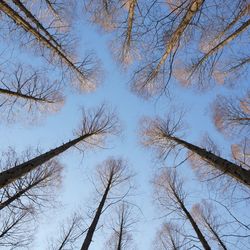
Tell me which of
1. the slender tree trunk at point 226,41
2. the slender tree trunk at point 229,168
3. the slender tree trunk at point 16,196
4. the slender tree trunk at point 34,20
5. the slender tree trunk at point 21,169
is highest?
the slender tree trunk at point 34,20

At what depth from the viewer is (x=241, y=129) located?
8977mm

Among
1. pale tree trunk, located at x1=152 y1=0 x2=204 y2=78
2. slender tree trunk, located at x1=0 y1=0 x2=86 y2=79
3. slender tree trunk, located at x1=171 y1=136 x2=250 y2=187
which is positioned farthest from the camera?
slender tree trunk, located at x1=0 y1=0 x2=86 y2=79

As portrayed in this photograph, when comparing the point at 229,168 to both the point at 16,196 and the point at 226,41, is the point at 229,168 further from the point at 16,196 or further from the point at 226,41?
the point at 16,196

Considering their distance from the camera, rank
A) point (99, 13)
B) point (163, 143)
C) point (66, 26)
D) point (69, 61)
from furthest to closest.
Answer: point (163, 143), point (69, 61), point (66, 26), point (99, 13)

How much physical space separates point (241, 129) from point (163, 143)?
284 cm

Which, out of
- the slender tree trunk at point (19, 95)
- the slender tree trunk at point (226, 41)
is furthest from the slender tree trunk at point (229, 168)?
the slender tree trunk at point (19, 95)

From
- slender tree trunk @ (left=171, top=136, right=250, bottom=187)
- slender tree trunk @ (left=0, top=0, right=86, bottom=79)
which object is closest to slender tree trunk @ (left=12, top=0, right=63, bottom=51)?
slender tree trunk @ (left=0, top=0, right=86, bottom=79)

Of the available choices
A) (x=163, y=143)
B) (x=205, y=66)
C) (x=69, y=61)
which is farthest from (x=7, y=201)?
(x=205, y=66)

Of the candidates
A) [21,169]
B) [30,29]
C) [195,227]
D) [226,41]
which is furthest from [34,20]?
[195,227]

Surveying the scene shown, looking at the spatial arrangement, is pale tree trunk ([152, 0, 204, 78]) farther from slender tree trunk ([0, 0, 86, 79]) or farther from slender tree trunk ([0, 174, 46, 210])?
slender tree trunk ([0, 174, 46, 210])

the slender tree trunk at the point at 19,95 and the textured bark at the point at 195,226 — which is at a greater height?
the slender tree trunk at the point at 19,95

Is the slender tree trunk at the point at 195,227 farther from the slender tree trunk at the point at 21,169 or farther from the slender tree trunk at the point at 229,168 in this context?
the slender tree trunk at the point at 21,169

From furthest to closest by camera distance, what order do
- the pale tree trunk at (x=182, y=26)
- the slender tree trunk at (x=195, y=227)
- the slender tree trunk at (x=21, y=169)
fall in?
the slender tree trunk at (x=195, y=227), the slender tree trunk at (x=21, y=169), the pale tree trunk at (x=182, y=26)

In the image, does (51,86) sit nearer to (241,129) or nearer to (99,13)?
(99,13)
